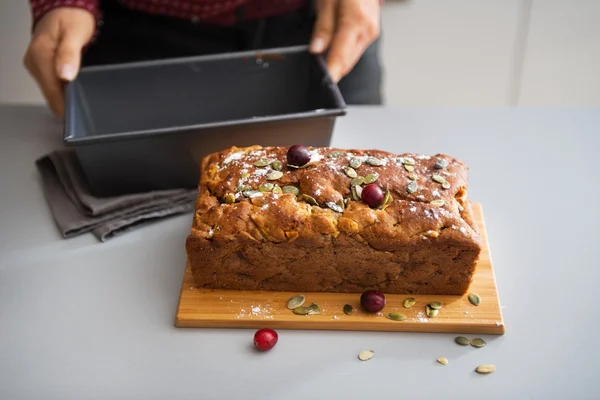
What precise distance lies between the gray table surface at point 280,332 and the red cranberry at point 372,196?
0.24m

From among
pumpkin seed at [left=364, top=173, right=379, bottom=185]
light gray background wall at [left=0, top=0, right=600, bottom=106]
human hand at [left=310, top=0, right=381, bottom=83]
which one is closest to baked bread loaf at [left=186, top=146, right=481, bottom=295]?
pumpkin seed at [left=364, top=173, right=379, bottom=185]

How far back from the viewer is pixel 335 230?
113cm

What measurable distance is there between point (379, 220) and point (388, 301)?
17 centimetres

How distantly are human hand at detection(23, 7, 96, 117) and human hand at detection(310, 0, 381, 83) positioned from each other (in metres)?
0.58

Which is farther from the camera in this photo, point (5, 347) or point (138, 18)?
point (138, 18)

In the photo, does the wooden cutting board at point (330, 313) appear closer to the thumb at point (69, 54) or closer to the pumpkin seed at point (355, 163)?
the pumpkin seed at point (355, 163)

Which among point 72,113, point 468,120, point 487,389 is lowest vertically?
point 487,389

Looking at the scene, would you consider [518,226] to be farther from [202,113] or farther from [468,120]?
[202,113]

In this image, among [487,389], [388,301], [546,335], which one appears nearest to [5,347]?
[388,301]

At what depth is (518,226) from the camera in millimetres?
1389

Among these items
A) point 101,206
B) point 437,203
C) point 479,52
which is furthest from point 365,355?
point 479,52

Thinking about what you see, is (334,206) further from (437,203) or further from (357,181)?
(437,203)

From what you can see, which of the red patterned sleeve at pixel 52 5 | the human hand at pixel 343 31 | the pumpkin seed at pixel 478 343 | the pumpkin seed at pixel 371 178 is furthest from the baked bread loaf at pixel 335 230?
the red patterned sleeve at pixel 52 5

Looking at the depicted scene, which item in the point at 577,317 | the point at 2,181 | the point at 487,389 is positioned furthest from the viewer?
the point at 2,181
